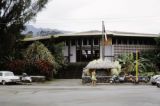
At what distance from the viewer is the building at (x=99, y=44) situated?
6912 centimetres

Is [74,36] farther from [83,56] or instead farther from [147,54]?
[147,54]

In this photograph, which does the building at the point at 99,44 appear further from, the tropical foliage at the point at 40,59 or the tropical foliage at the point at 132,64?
the tropical foliage at the point at 40,59

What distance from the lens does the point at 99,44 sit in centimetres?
7062

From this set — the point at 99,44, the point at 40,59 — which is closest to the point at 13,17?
the point at 40,59

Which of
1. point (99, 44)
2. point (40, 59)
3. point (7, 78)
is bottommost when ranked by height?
point (7, 78)

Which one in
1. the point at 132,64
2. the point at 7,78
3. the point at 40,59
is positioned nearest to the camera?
the point at 7,78

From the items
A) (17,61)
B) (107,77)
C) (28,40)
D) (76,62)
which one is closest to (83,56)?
(76,62)

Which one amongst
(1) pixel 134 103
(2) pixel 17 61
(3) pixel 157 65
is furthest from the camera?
(3) pixel 157 65

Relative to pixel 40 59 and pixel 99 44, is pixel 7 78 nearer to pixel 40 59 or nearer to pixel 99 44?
pixel 40 59

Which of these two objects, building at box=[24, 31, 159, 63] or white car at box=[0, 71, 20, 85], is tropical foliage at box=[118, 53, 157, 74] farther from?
white car at box=[0, 71, 20, 85]

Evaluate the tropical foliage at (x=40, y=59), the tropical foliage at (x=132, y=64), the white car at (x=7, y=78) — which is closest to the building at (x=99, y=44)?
the tropical foliage at (x=132, y=64)

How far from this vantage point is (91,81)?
173 feet

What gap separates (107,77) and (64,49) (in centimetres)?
1868

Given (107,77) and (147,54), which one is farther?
(147,54)
